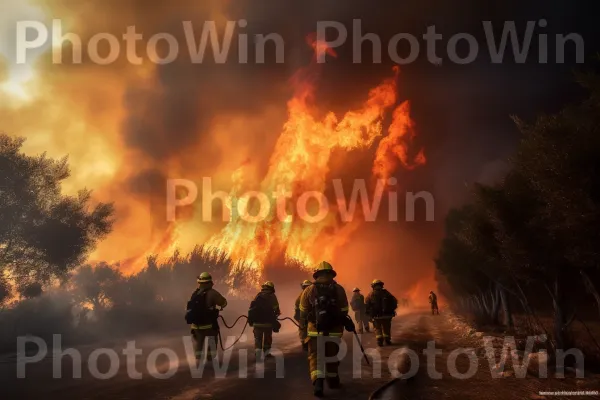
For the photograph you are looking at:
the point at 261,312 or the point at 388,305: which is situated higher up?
the point at 261,312

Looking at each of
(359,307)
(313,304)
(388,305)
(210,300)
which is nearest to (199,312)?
(210,300)

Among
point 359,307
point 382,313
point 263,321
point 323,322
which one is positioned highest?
point 323,322

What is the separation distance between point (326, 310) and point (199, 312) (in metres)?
4.56

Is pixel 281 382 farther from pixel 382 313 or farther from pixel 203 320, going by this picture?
pixel 382 313

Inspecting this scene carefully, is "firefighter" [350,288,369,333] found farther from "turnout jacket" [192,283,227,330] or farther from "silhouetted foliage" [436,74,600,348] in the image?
"turnout jacket" [192,283,227,330]

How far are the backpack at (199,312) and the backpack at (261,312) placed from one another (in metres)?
2.40

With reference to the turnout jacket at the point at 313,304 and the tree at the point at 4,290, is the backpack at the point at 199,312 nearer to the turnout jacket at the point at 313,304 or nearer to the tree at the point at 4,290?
the turnout jacket at the point at 313,304

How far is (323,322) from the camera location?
8977mm

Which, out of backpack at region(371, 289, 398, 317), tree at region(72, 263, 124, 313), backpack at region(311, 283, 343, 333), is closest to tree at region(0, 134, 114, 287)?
backpack at region(371, 289, 398, 317)

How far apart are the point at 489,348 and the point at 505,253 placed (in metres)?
3.98

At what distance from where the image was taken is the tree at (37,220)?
98.3 ft

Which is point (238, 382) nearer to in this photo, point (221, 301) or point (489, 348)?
point (221, 301)

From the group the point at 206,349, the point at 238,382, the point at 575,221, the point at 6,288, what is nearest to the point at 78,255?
the point at 6,288

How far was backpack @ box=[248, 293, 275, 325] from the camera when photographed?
14391 mm
